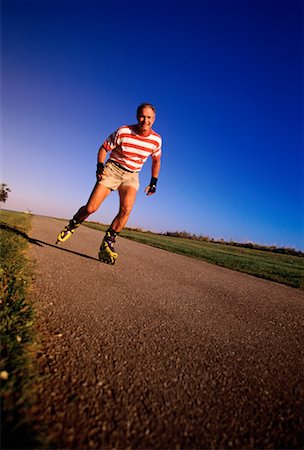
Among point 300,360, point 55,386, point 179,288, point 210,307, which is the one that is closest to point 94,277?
point 179,288

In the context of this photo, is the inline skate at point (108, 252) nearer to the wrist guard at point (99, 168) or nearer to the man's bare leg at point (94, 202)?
the man's bare leg at point (94, 202)

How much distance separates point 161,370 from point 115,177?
357cm

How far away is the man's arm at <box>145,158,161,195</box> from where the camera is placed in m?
4.99

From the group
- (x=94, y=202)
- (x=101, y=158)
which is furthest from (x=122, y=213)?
(x=101, y=158)

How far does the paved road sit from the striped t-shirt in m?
2.35

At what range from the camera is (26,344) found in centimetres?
145

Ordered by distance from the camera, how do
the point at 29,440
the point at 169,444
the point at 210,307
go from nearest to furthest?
the point at 29,440, the point at 169,444, the point at 210,307

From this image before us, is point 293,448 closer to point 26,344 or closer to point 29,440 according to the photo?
point 29,440

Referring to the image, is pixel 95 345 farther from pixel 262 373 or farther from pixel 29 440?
pixel 262 373

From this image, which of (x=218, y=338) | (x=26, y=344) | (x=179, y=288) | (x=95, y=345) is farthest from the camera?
(x=179, y=288)

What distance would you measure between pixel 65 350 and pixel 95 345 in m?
0.20

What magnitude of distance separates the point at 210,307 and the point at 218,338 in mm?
811

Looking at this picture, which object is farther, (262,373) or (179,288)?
(179,288)

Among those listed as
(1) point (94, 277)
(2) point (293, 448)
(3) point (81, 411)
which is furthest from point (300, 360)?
(1) point (94, 277)
